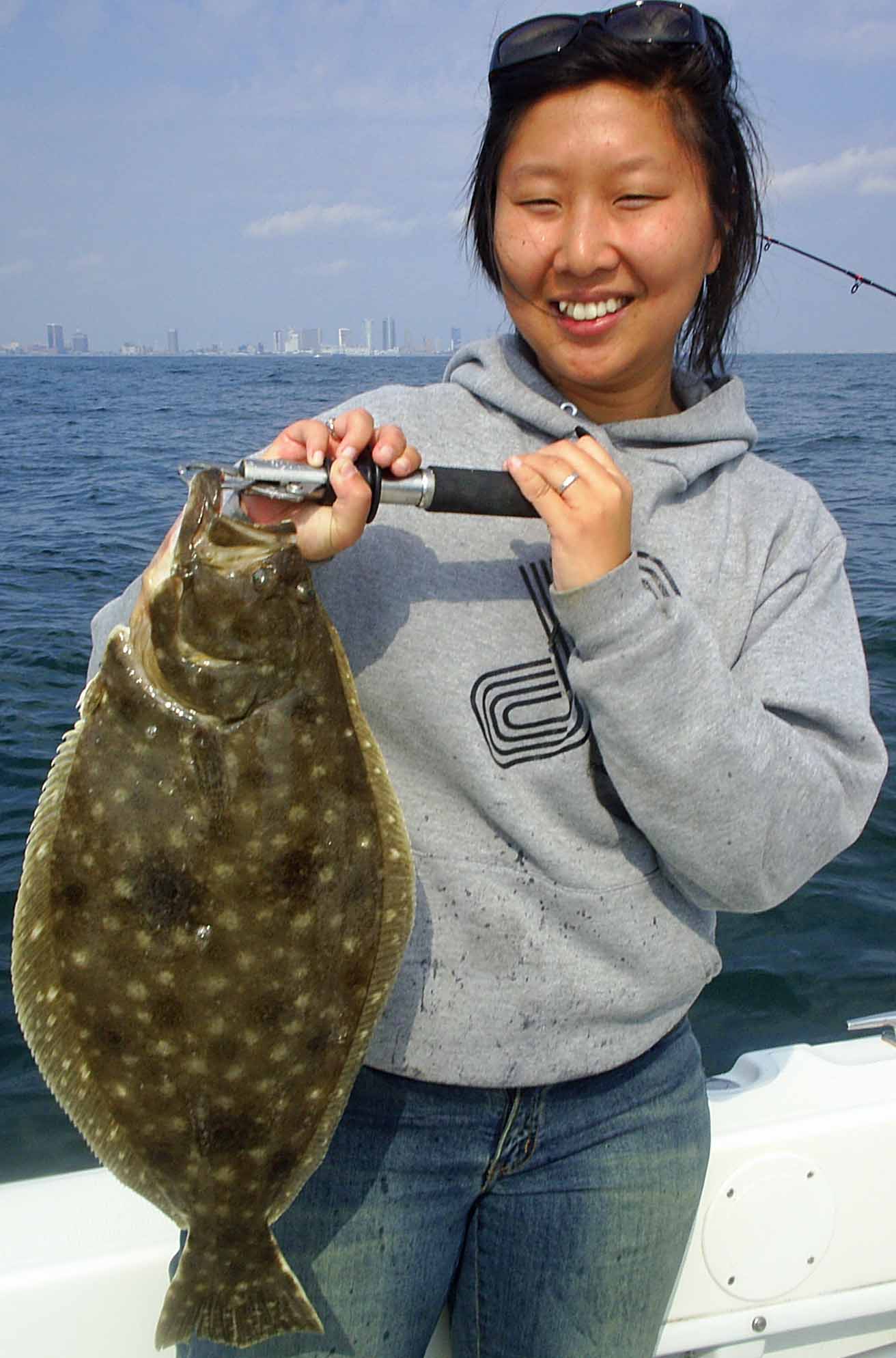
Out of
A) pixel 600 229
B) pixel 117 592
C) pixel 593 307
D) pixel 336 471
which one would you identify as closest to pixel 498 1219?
pixel 336 471

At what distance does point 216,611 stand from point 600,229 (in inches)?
40.0

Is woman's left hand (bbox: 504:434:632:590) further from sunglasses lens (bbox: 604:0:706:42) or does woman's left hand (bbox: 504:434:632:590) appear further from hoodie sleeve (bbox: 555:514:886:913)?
sunglasses lens (bbox: 604:0:706:42)

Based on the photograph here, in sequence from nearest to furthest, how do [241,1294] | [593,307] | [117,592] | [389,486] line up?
[389,486] → [241,1294] → [593,307] → [117,592]

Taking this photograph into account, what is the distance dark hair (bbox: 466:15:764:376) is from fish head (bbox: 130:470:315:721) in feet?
3.26

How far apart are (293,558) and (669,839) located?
0.79 m

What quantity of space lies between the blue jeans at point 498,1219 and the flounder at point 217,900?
0.56 feet

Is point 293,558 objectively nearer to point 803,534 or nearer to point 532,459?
point 532,459

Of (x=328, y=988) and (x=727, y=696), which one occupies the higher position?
(x=727, y=696)

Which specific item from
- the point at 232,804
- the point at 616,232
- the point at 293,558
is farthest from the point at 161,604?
the point at 616,232

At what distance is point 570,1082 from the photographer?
81.2 inches

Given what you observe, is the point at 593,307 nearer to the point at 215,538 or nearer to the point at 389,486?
the point at 389,486

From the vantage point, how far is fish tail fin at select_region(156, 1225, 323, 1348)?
1786mm

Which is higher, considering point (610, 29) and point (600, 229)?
point (610, 29)

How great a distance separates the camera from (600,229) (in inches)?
77.4
